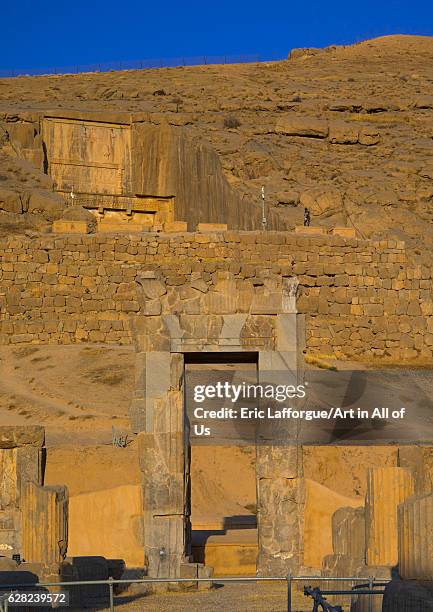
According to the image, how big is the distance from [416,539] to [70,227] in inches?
1031

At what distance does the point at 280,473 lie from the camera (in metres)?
19.5

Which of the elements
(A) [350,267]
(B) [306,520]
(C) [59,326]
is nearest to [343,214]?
(A) [350,267]

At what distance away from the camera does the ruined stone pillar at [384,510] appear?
16.9m

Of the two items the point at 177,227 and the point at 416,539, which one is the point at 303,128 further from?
the point at 416,539

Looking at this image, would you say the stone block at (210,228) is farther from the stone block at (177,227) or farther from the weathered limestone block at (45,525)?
the weathered limestone block at (45,525)

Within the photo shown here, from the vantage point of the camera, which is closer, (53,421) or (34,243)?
(53,421)

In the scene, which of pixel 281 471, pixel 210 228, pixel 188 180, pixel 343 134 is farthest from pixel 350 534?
pixel 343 134

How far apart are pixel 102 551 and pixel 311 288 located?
1937 centimetres

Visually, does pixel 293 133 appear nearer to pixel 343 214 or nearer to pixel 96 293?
pixel 343 214

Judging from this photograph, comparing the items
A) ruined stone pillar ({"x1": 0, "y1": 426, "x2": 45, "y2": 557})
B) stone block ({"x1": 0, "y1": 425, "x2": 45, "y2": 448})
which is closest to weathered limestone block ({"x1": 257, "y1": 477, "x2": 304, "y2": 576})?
ruined stone pillar ({"x1": 0, "y1": 426, "x2": 45, "y2": 557})

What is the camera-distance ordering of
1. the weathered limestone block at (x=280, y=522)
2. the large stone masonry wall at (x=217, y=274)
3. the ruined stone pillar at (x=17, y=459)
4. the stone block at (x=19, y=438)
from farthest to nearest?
the large stone masonry wall at (x=217, y=274)
the stone block at (x=19, y=438)
the ruined stone pillar at (x=17, y=459)
the weathered limestone block at (x=280, y=522)

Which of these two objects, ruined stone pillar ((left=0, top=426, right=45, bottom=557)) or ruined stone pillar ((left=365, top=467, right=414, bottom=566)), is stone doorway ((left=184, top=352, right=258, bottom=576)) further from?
ruined stone pillar ((left=365, top=467, right=414, bottom=566))

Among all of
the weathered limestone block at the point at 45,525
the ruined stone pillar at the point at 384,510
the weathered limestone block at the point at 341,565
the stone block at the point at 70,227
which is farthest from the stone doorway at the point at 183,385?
the stone block at the point at 70,227

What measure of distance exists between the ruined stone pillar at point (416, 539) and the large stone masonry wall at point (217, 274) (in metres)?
22.2
